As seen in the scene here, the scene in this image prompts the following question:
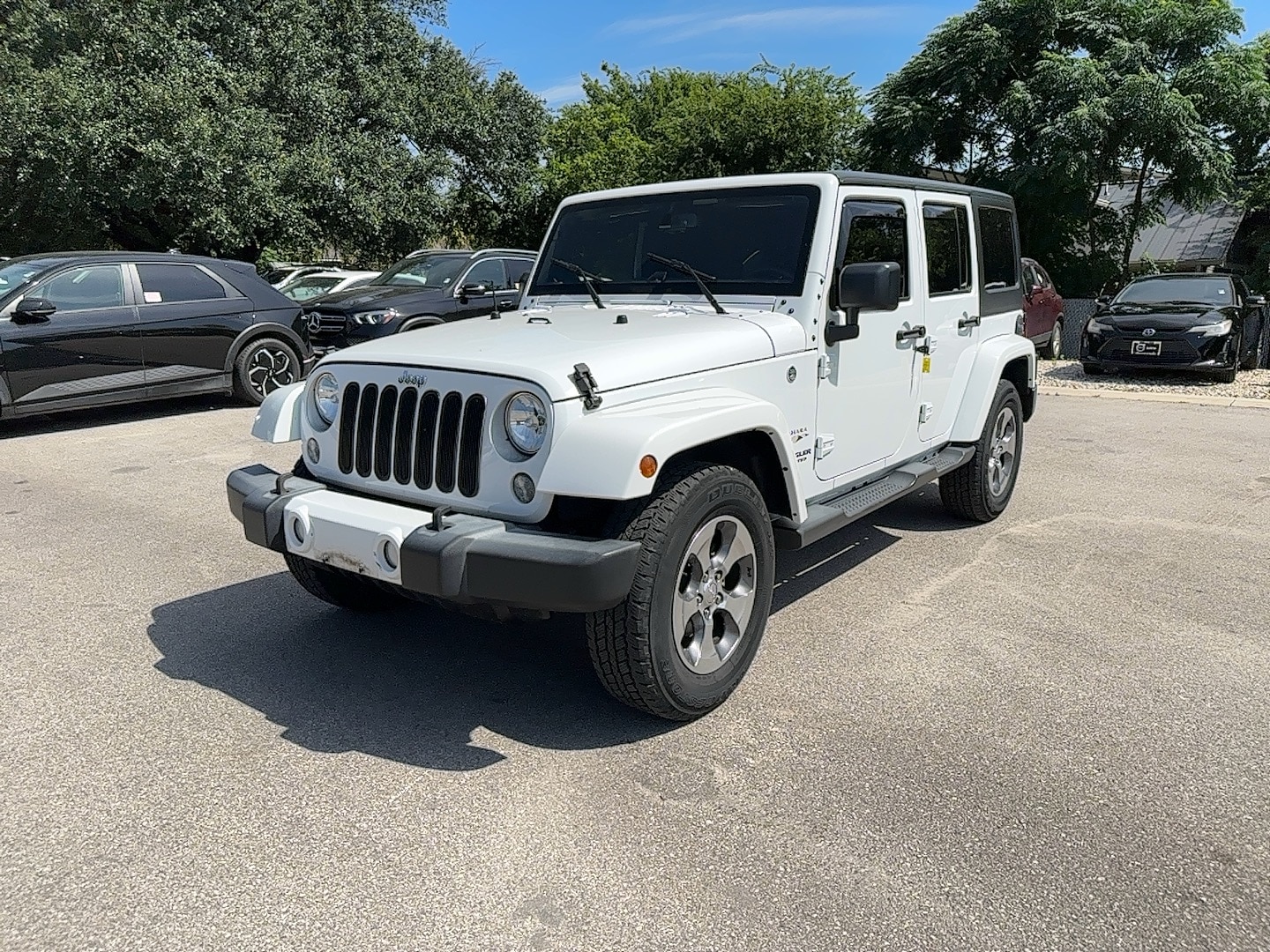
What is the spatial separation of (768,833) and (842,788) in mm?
350

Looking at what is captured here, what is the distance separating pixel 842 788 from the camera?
116 inches

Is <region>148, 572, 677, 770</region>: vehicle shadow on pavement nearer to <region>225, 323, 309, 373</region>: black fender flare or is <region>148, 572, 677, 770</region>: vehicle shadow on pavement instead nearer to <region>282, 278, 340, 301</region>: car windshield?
<region>225, 323, 309, 373</region>: black fender flare

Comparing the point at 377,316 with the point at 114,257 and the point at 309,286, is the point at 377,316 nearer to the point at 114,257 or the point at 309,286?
the point at 114,257

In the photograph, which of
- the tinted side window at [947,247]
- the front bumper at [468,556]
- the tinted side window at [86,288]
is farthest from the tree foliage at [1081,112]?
the front bumper at [468,556]

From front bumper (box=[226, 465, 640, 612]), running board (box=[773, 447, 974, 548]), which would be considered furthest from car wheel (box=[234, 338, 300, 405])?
front bumper (box=[226, 465, 640, 612])

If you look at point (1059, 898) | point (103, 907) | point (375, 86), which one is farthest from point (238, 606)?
point (375, 86)

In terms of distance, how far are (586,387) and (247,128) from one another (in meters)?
18.0

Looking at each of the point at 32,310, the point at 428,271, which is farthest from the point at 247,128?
the point at 32,310

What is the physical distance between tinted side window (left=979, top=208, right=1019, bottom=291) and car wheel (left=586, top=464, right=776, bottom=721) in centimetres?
310

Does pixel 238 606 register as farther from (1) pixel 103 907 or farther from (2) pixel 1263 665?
(2) pixel 1263 665

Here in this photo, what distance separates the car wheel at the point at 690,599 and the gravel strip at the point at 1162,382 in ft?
35.7

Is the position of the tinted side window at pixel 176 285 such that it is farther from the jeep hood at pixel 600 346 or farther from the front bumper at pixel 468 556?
the front bumper at pixel 468 556

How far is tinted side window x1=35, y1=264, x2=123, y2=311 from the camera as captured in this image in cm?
870

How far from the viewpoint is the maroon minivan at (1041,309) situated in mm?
13938
